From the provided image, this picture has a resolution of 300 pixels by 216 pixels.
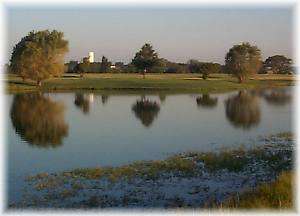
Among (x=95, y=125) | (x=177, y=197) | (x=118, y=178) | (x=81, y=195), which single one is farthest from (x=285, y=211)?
(x=95, y=125)

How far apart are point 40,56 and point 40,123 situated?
25583 millimetres

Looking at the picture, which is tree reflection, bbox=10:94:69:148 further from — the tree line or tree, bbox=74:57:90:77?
tree, bbox=74:57:90:77

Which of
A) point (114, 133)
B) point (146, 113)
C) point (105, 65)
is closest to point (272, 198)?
point (114, 133)

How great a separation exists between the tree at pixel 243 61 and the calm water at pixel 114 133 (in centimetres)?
2816

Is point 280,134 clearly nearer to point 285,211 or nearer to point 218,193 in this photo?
point 218,193

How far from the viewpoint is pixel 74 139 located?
17.6 m

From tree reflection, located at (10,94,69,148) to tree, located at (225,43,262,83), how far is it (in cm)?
3161

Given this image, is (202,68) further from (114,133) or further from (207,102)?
(114,133)

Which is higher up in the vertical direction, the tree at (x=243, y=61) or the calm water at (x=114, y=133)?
the tree at (x=243, y=61)

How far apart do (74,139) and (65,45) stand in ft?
100

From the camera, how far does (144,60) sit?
58.3m

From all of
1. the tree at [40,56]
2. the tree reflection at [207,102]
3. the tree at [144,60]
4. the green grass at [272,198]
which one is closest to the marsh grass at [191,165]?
the green grass at [272,198]

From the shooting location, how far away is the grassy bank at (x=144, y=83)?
161 feet

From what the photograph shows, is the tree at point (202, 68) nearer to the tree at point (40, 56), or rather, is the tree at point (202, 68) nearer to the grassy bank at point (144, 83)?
the grassy bank at point (144, 83)
